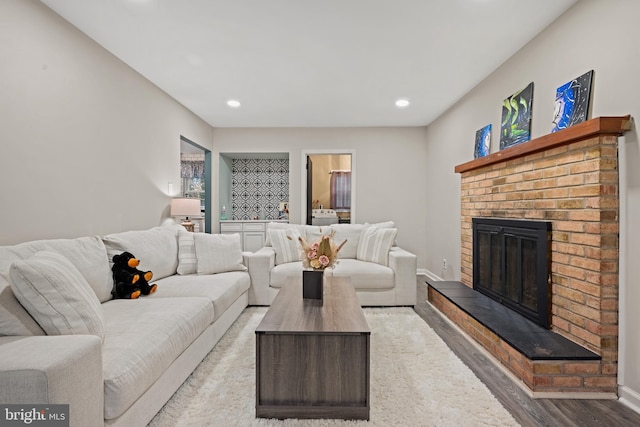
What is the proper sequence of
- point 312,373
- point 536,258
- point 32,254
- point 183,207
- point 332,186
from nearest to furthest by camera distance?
point 312,373, point 32,254, point 536,258, point 183,207, point 332,186

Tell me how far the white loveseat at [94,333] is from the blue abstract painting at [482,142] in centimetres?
300

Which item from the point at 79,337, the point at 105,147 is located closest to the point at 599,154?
the point at 79,337

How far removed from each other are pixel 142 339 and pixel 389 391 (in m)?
1.42

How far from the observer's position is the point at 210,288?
107 inches

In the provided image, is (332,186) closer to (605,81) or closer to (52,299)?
(605,81)

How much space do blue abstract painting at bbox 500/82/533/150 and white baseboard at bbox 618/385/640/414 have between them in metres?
1.87

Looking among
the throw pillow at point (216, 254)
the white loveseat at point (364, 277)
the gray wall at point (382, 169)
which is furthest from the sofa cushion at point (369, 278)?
the gray wall at point (382, 169)

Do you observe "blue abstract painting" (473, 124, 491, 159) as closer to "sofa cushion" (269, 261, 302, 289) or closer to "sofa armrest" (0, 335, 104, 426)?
"sofa cushion" (269, 261, 302, 289)

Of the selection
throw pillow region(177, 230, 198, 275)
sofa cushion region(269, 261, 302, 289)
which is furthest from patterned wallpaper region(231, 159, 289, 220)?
throw pillow region(177, 230, 198, 275)

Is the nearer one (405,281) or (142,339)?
(142,339)

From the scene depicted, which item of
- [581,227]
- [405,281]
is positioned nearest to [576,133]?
[581,227]

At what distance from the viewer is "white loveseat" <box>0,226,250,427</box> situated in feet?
3.70

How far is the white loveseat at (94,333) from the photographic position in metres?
1.13

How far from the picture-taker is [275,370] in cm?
176
